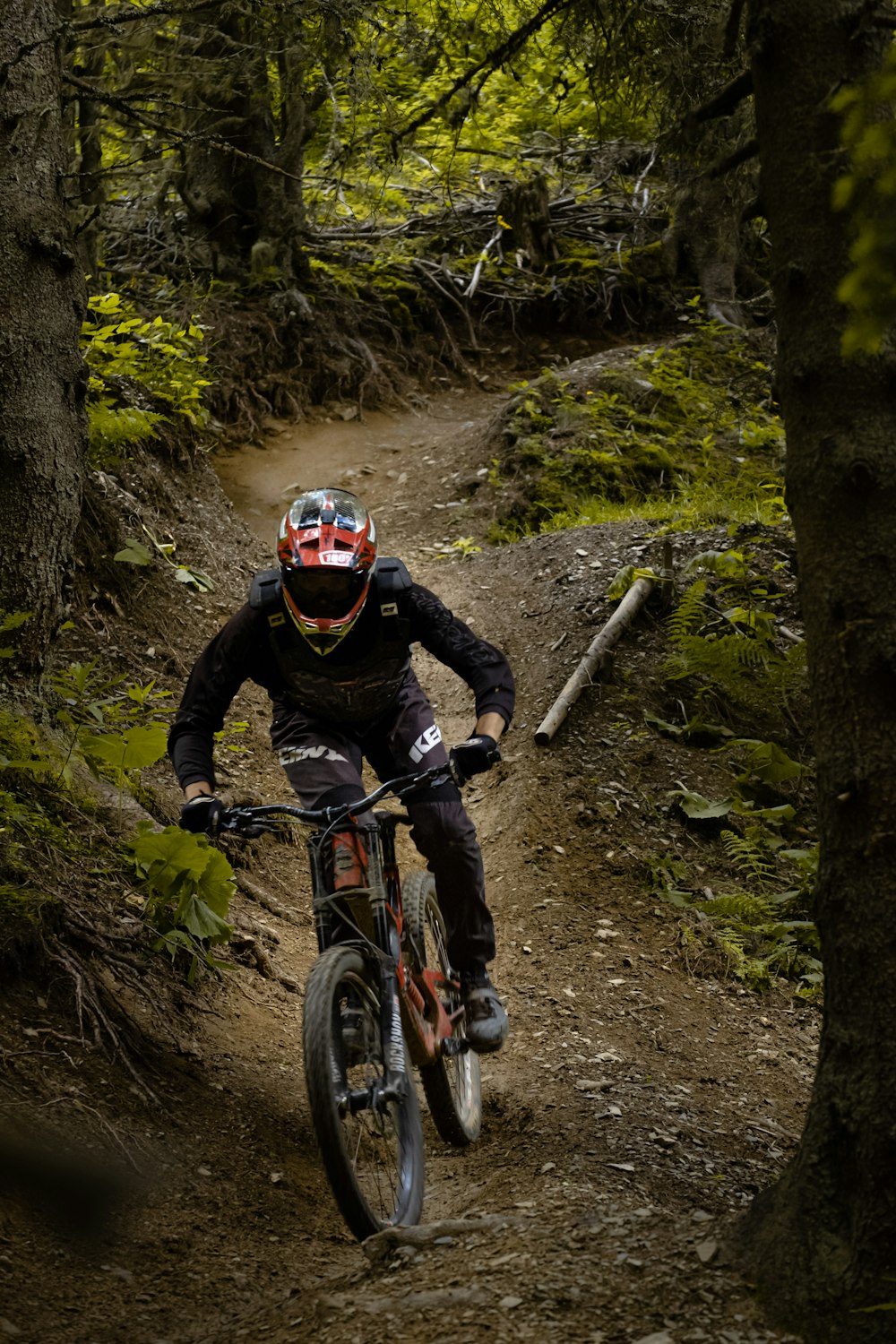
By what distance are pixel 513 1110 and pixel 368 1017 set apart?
5.03 feet

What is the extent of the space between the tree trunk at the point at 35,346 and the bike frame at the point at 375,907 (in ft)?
8.30

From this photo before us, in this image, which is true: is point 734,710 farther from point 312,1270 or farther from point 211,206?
point 211,206

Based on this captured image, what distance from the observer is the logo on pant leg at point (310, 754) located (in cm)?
432

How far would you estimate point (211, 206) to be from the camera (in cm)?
1625

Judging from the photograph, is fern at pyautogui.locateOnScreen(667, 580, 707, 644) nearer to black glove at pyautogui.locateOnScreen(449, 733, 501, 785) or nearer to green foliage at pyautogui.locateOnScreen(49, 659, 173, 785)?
green foliage at pyautogui.locateOnScreen(49, 659, 173, 785)

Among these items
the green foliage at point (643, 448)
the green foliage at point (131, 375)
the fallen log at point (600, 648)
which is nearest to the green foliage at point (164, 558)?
the green foliage at point (131, 375)

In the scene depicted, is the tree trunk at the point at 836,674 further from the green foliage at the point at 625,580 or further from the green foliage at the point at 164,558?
the green foliage at the point at 164,558

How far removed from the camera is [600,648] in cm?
854

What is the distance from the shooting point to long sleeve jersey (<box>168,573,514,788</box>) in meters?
4.40

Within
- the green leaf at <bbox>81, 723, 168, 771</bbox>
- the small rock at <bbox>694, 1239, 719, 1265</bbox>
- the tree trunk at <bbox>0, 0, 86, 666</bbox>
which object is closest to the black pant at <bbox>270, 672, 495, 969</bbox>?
the green leaf at <bbox>81, 723, 168, 771</bbox>

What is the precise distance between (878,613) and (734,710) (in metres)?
5.27

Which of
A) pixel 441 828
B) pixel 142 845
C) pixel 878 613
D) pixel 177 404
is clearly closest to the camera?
pixel 878 613

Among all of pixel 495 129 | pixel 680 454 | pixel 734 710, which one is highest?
pixel 495 129

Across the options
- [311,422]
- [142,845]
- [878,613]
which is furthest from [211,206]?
[878,613]
